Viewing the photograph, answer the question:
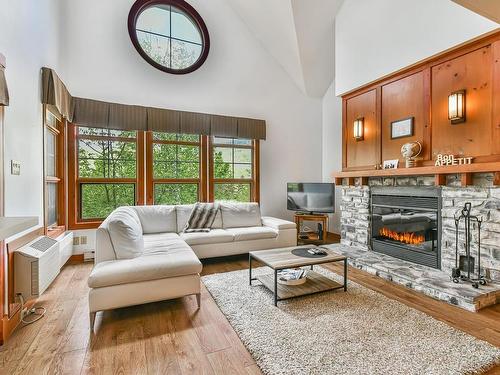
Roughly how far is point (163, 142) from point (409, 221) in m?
3.90

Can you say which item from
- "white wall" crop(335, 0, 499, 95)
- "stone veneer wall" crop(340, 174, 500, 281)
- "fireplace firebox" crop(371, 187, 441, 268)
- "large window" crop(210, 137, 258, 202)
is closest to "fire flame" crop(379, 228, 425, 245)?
"fireplace firebox" crop(371, 187, 441, 268)

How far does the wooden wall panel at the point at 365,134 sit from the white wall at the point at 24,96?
4244 millimetres

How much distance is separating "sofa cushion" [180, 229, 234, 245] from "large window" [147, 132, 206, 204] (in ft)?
3.44

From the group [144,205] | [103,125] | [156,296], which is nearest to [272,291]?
[156,296]

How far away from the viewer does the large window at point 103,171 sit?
4.06 metres

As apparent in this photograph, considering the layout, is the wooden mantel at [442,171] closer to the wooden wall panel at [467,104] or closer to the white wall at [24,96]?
the wooden wall panel at [467,104]

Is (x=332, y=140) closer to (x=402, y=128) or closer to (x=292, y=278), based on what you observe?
(x=402, y=128)

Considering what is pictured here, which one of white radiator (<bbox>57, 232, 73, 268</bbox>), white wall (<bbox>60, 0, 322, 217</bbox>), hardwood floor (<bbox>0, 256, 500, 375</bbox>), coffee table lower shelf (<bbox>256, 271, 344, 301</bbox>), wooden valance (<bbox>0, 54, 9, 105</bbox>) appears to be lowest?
hardwood floor (<bbox>0, 256, 500, 375</bbox>)

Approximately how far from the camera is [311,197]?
16.1 ft

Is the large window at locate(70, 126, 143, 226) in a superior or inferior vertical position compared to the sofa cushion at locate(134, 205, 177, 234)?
superior

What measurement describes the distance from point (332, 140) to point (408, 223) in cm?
250

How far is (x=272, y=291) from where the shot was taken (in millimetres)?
2697

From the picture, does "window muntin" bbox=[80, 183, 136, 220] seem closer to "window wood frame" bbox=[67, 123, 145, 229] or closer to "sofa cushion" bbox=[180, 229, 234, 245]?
"window wood frame" bbox=[67, 123, 145, 229]

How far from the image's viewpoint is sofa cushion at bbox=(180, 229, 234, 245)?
3.67 metres
